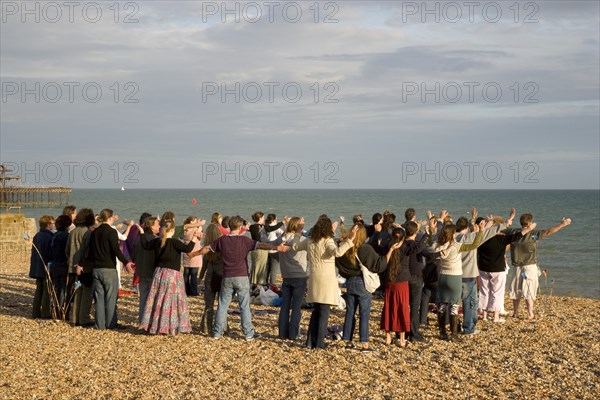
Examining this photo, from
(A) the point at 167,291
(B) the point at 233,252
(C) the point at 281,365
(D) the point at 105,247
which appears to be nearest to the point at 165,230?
(A) the point at 167,291

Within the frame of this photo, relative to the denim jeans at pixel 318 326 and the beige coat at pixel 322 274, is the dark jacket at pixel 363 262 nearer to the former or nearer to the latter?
the beige coat at pixel 322 274

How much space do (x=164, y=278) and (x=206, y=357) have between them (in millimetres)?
1369

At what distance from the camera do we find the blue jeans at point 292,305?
9531mm

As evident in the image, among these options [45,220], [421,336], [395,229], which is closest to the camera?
[395,229]

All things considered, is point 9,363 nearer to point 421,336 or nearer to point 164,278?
point 164,278

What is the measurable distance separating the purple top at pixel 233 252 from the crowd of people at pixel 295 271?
13mm

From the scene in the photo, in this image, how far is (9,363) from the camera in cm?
813

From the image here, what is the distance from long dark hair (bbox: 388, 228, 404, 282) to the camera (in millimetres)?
9023

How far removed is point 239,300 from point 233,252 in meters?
0.68

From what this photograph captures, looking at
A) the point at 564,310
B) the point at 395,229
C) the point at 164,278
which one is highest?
the point at 395,229

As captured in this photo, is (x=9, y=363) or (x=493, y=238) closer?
(x=9, y=363)

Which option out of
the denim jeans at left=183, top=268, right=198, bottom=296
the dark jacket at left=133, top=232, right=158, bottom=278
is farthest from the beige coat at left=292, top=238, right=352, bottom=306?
the denim jeans at left=183, top=268, right=198, bottom=296

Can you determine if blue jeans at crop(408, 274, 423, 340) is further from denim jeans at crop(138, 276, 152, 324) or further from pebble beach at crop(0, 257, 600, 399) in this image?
denim jeans at crop(138, 276, 152, 324)

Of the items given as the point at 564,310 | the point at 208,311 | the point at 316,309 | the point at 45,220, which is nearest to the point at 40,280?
the point at 45,220
